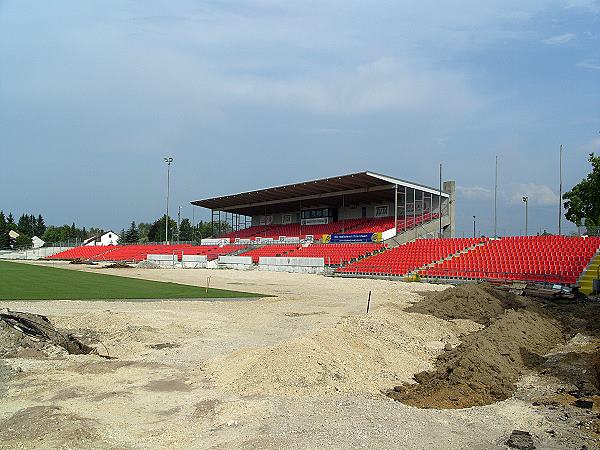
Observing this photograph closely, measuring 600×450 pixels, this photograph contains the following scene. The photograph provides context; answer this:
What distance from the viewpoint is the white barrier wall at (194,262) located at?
5334 centimetres

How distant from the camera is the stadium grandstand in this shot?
1196 inches

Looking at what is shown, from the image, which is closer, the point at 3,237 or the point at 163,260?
the point at 163,260

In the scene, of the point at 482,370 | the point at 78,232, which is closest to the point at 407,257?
the point at 482,370

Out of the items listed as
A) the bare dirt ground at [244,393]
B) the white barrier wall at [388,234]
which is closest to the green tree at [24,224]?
the white barrier wall at [388,234]

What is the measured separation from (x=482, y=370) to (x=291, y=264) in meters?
35.0

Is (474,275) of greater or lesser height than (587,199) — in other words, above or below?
below

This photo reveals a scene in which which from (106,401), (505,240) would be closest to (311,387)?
(106,401)

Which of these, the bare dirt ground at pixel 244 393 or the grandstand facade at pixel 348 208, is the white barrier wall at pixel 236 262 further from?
the bare dirt ground at pixel 244 393

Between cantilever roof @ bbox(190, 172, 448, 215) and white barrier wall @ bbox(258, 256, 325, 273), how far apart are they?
9429mm

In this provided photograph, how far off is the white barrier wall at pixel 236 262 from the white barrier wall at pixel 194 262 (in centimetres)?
219

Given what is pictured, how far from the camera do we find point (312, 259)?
138 ft

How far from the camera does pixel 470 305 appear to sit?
17859mm

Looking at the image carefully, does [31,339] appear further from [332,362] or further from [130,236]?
[130,236]

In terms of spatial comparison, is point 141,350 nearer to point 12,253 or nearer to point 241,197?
point 241,197
